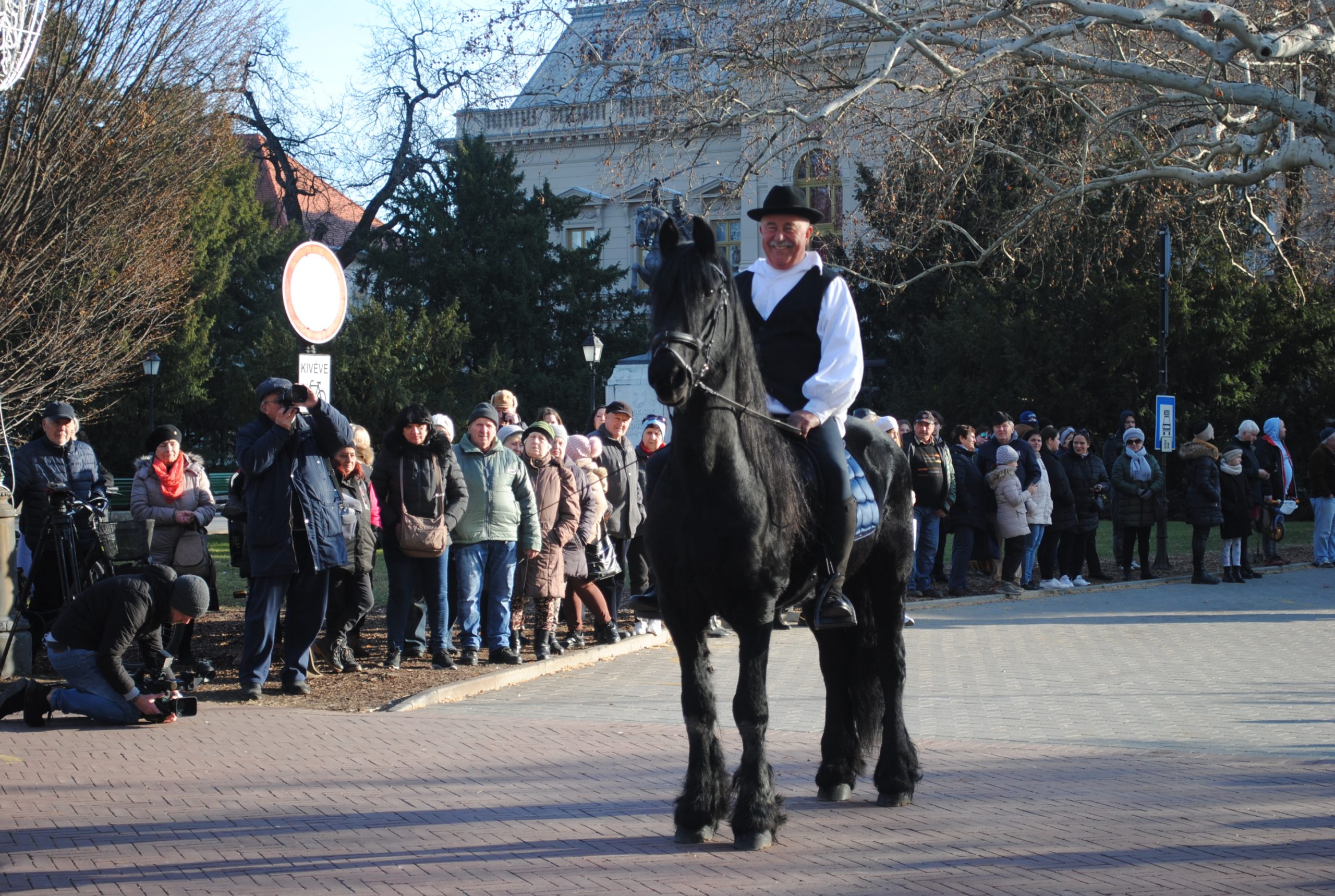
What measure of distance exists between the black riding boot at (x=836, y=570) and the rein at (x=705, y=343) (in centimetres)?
66

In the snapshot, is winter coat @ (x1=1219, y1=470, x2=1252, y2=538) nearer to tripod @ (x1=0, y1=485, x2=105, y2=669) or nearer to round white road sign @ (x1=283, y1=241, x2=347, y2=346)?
round white road sign @ (x1=283, y1=241, x2=347, y2=346)

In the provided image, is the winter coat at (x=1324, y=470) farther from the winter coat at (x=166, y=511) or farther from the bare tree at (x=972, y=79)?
the winter coat at (x=166, y=511)

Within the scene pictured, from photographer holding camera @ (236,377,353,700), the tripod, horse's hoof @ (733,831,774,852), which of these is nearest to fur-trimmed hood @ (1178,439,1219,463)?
photographer holding camera @ (236,377,353,700)

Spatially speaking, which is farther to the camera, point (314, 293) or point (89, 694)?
point (314, 293)

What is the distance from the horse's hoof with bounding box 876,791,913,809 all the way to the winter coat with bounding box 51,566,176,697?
16.4ft

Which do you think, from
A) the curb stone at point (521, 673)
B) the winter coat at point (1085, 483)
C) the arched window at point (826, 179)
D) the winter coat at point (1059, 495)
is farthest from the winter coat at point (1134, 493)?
the curb stone at point (521, 673)

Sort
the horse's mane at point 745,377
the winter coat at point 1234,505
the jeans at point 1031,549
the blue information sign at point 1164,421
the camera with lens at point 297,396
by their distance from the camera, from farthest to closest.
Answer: the blue information sign at point 1164,421 → the winter coat at point 1234,505 → the jeans at point 1031,549 → the camera with lens at point 297,396 → the horse's mane at point 745,377

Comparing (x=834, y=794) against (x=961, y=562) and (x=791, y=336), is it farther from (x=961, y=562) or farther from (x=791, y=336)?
(x=961, y=562)

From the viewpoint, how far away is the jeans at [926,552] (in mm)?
17234

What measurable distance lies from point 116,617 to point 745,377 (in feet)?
16.5

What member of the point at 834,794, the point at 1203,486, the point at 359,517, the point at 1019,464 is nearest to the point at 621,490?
the point at 359,517

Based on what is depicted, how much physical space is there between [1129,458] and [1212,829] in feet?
46.6

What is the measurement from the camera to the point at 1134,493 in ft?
63.2

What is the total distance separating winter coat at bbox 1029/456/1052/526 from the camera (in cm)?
1766
